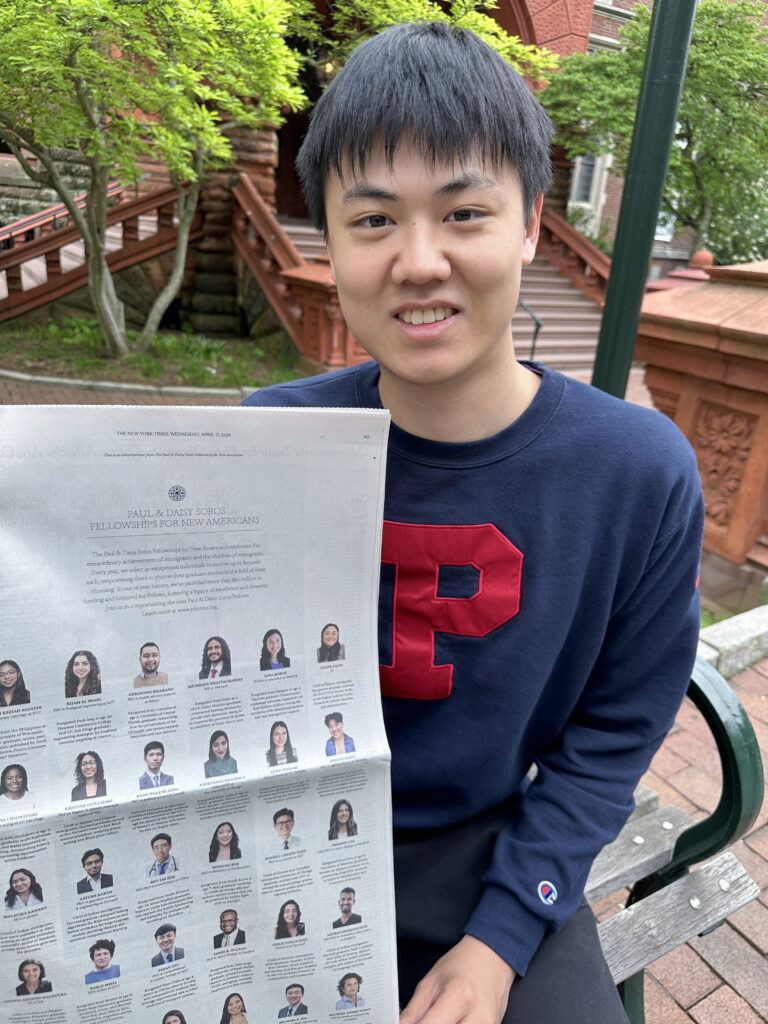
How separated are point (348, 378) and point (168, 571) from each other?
1.85 feet

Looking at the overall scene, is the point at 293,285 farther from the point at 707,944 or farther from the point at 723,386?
the point at 707,944

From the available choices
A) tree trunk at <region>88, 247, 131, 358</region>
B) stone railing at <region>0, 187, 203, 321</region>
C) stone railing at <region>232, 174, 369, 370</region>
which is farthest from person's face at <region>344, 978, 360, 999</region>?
stone railing at <region>0, 187, 203, 321</region>

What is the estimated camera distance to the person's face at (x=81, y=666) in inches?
29.3

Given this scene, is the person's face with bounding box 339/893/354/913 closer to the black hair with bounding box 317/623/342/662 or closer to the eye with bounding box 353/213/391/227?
the black hair with bounding box 317/623/342/662

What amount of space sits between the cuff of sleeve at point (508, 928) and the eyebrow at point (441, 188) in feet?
3.25

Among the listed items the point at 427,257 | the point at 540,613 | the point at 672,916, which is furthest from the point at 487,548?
the point at 672,916

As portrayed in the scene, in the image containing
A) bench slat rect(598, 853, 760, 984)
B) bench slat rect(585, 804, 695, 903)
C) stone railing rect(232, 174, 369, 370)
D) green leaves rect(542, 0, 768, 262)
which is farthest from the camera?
green leaves rect(542, 0, 768, 262)

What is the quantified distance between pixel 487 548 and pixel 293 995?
62 centimetres

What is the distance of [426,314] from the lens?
938mm

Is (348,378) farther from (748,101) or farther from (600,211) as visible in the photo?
(600,211)

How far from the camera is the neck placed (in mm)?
1066

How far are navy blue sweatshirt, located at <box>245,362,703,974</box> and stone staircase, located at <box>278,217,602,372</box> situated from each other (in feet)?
26.8

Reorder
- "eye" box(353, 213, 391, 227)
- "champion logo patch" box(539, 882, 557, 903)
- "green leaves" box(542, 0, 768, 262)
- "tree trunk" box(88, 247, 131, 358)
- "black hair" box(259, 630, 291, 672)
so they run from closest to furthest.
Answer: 1. "black hair" box(259, 630, 291, 672)
2. "eye" box(353, 213, 391, 227)
3. "champion logo patch" box(539, 882, 557, 903)
4. "tree trunk" box(88, 247, 131, 358)
5. "green leaves" box(542, 0, 768, 262)

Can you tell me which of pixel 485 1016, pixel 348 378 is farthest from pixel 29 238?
pixel 485 1016
